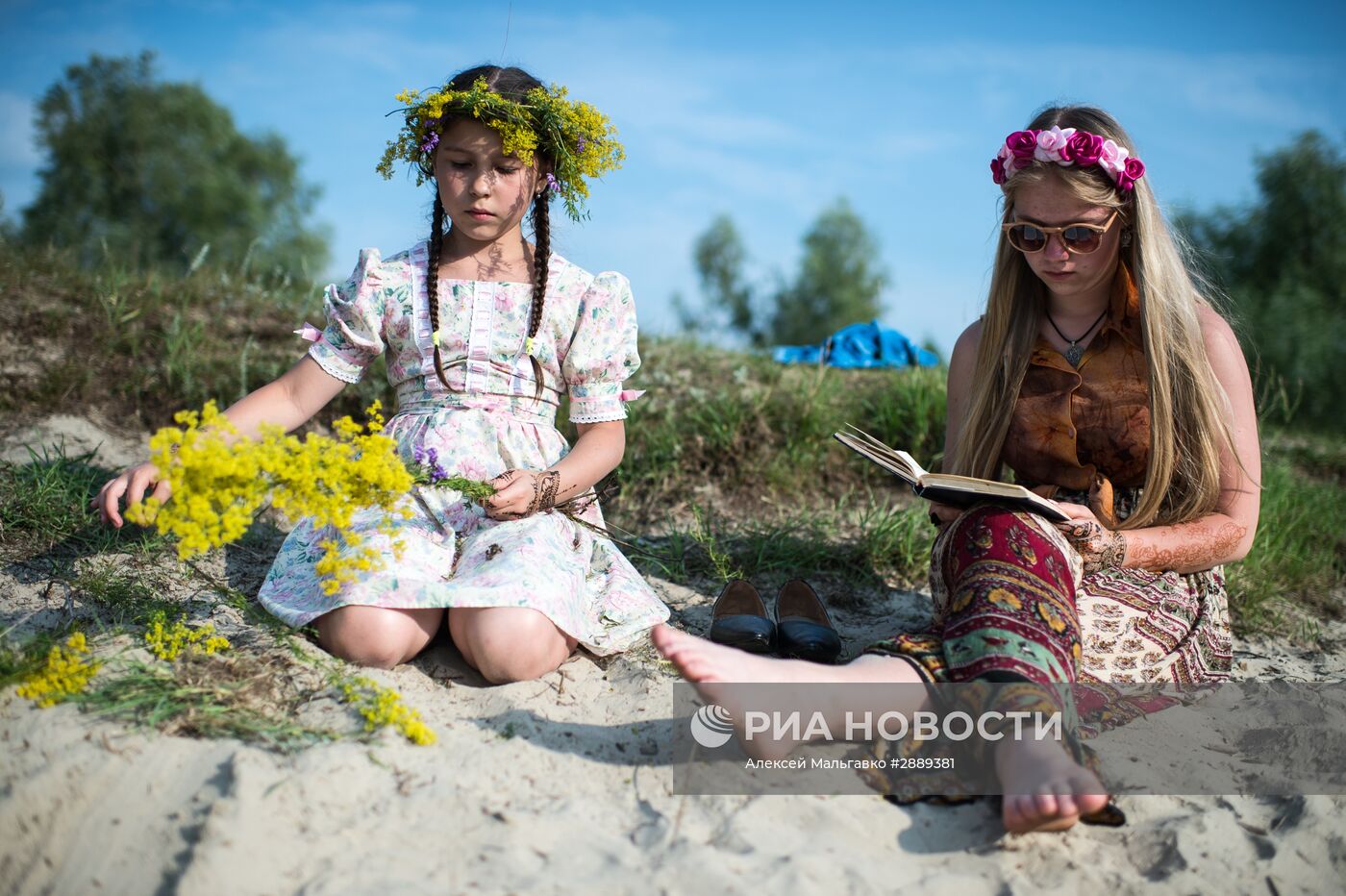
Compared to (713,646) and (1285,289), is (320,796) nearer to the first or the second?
(713,646)

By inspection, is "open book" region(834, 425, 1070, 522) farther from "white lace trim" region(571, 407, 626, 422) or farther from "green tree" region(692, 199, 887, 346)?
"green tree" region(692, 199, 887, 346)

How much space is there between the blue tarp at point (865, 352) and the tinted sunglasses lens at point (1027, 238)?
2797 millimetres

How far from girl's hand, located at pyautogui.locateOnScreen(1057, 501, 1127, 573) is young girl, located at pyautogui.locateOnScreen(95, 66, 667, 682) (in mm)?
1247

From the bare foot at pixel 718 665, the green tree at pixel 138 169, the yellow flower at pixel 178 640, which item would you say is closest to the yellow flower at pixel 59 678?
the yellow flower at pixel 178 640

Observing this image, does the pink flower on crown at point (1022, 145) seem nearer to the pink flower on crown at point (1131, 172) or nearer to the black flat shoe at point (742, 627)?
the pink flower on crown at point (1131, 172)

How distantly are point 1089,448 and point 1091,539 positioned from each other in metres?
0.52

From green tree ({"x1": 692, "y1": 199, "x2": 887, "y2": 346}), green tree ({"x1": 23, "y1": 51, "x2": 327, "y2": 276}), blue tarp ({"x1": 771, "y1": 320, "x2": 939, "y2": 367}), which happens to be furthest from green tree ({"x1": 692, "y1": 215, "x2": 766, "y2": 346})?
blue tarp ({"x1": 771, "y1": 320, "x2": 939, "y2": 367})

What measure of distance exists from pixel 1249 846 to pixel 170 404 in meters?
4.56

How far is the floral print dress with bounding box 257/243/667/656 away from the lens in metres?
2.84

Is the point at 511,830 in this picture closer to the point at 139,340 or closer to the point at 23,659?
the point at 23,659

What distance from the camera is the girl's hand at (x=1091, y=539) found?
8.30ft

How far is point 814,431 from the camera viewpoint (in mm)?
4777

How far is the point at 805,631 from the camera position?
301 centimetres

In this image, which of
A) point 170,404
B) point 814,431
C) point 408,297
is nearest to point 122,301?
point 170,404
